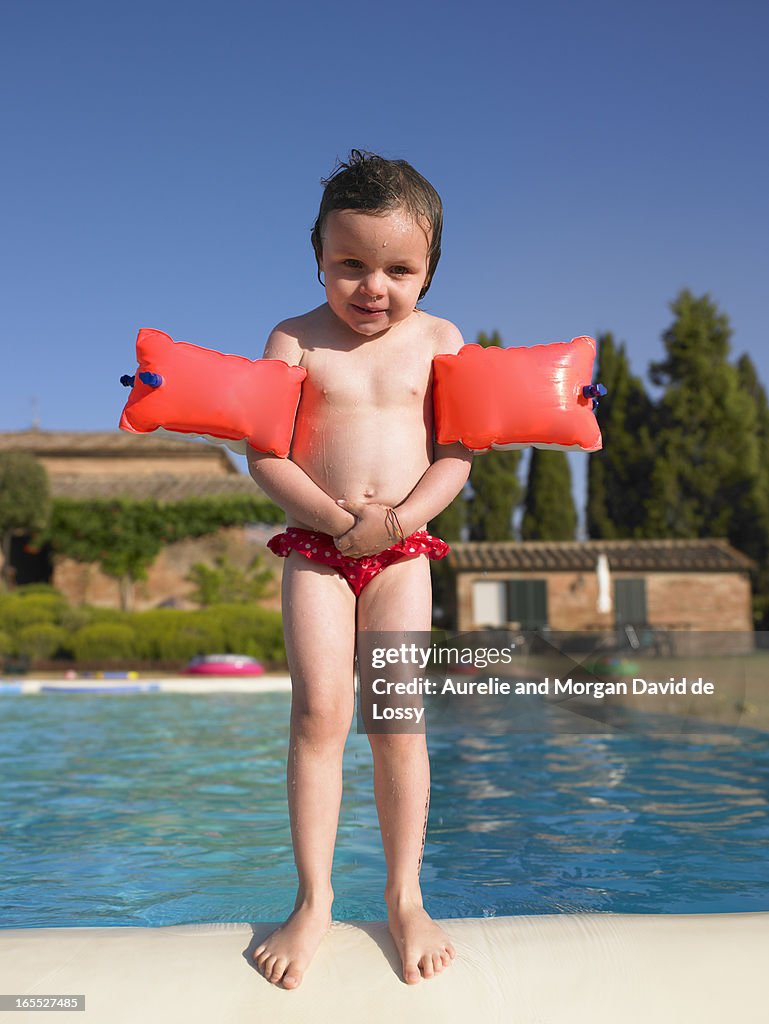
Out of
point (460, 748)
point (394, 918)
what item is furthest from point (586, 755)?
point (394, 918)

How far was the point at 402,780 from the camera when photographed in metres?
1.94

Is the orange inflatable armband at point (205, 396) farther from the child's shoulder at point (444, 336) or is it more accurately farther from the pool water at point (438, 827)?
the pool water at point (438, 827)

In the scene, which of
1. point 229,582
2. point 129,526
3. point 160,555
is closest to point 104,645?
point 229,582

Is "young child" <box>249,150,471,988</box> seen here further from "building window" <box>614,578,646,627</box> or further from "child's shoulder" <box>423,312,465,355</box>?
"building window" <box>614,578,646,627</box>

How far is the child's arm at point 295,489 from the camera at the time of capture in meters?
1.98

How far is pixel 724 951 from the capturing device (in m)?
1.65

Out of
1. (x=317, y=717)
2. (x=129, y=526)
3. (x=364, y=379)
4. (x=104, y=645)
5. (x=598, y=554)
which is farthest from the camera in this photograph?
(x=598, y=554)

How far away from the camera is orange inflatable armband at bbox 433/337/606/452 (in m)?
2.14

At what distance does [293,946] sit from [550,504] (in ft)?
97.1

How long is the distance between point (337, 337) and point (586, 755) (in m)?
5.15

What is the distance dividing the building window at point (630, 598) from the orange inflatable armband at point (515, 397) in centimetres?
2375

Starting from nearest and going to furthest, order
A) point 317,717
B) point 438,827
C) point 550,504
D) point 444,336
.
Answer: point 317,717
point 444,336
point 438,827
point 550,504

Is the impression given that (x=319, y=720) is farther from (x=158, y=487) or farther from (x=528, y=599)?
(x=158, y=487)

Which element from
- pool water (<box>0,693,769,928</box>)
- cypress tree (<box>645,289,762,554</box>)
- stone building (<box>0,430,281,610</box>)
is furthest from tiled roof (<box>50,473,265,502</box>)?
pool water (<box>0,693,769,928</box>)
